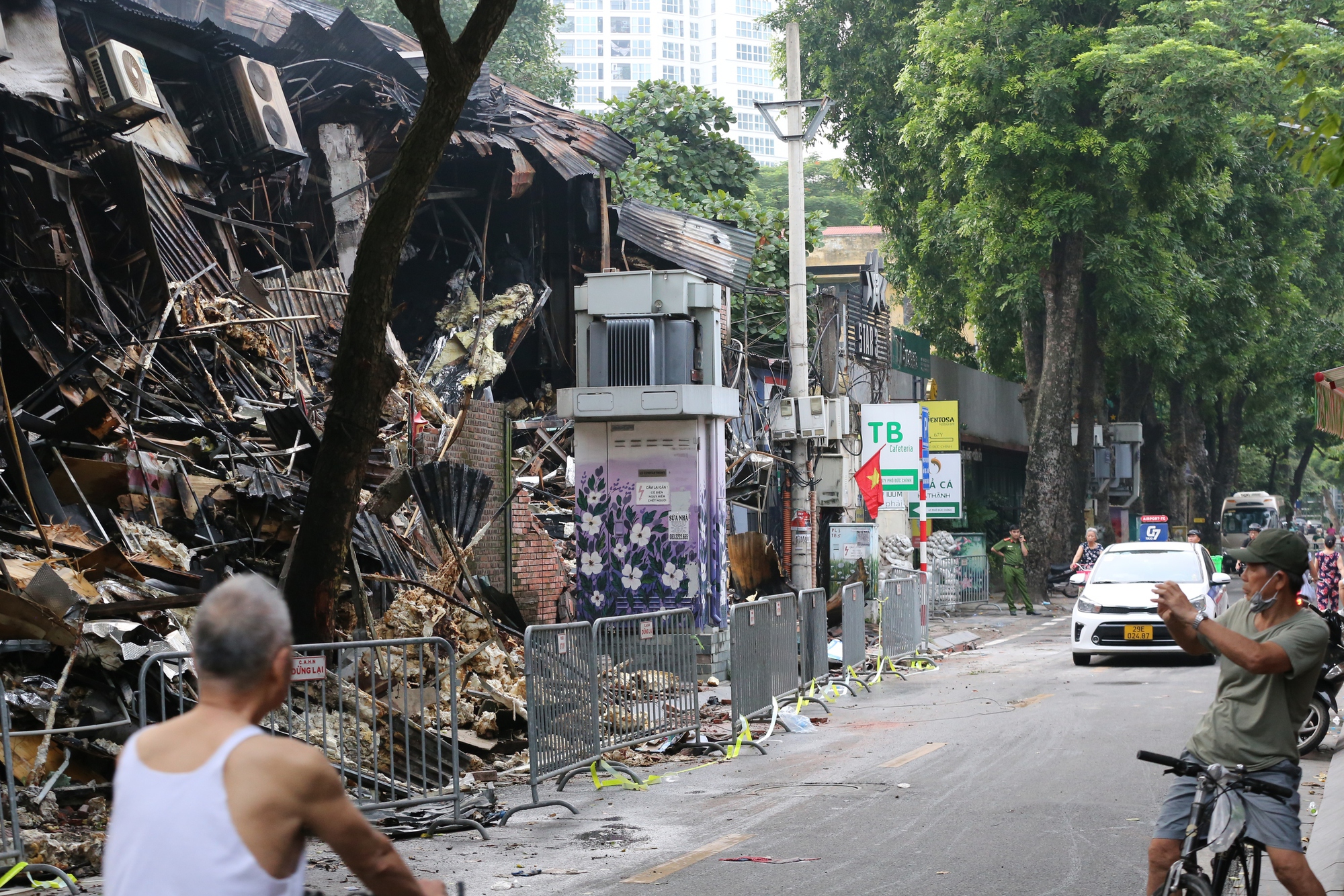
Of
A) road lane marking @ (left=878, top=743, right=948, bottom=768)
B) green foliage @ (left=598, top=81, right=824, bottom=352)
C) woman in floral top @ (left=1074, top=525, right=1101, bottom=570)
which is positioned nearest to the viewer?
road lane marking @ (left=878, top=743, right=948, bottom=768)

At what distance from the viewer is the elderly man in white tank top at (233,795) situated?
2.73m

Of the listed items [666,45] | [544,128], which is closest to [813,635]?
[544,128]

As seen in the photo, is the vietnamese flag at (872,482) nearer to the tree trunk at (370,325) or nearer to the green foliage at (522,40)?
the tree trunk at (370,325)

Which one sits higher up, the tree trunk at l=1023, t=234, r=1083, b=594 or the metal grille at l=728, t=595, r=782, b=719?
the tree trunk at l=1023, t=234, r=1083, b=594

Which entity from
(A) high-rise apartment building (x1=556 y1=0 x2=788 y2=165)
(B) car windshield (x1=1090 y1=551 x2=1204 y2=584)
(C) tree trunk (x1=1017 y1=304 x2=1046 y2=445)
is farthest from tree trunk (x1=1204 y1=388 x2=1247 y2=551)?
(A) high-rise apartment building (x1=556 y1=0 x2=788 y2=165)

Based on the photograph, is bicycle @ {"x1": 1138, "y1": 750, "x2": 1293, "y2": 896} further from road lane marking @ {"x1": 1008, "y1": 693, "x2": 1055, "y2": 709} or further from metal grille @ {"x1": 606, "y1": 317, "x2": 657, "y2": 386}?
metal grille @ {"x1": 606, "y1": 317, "x2": 657, "y2": 386}

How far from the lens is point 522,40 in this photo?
157 feet

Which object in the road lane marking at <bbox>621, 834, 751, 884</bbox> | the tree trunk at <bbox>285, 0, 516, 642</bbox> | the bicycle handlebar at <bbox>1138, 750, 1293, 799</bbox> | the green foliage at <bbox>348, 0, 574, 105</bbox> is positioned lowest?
the road lane marking at <bbox>621, 834, 751, 884</bbox>

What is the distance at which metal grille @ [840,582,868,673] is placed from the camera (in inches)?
655

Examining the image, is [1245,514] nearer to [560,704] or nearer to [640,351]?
[640,351]

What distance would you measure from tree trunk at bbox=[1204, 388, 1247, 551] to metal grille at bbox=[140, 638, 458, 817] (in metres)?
42.1

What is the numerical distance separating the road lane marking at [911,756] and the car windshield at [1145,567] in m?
7.35

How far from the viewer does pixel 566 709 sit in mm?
9641

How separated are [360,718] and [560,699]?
1.61m
